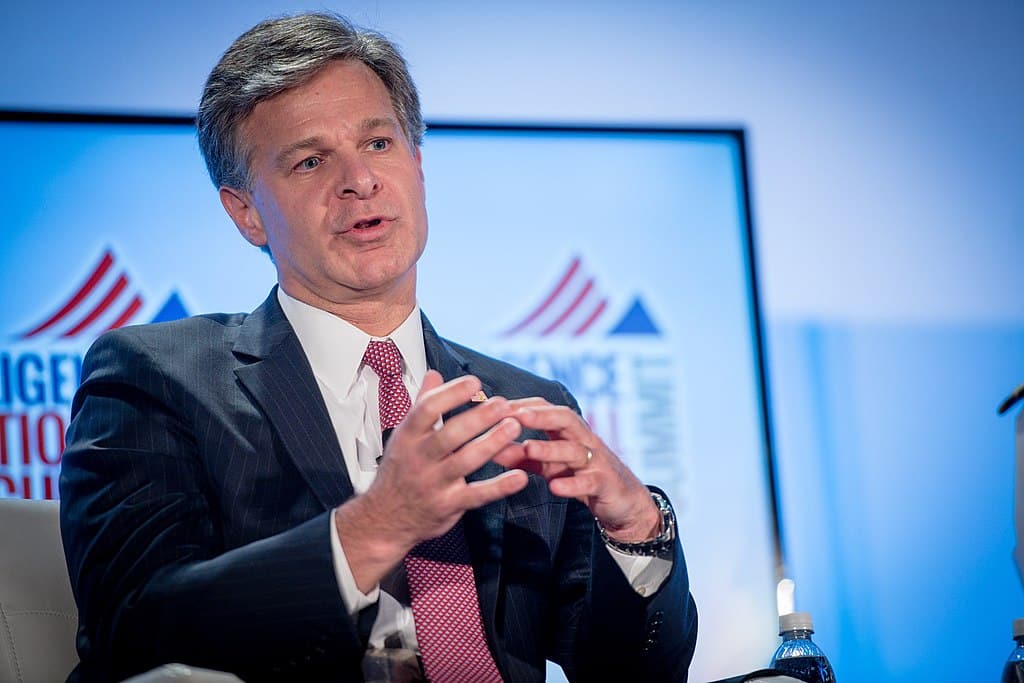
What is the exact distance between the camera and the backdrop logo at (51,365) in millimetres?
3381

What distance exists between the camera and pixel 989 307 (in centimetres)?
410

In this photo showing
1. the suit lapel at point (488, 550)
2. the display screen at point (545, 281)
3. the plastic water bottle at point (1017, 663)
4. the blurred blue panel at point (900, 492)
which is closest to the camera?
the suit lapel at point (488, 550)

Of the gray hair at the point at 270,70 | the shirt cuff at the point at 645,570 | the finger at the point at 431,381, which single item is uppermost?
the gray hair at the point at 270,70

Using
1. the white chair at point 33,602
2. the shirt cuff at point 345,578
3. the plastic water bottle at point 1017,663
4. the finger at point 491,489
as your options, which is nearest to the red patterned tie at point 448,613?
the shirt cuff at point 345,578

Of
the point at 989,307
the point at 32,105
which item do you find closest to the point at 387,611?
the point at 32,105

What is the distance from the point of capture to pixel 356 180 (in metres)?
2.19

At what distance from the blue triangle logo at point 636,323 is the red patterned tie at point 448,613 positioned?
183 centimetres

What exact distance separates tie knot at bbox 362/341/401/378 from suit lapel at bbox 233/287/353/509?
0.12 metres

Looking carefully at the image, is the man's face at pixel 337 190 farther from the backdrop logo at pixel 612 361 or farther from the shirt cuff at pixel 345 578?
the backdrop logo at pixel 612 361

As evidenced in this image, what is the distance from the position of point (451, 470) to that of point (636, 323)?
229 cm

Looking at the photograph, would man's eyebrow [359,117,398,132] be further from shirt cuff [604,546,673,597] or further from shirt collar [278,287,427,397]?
shirt cuff [604,546,673,597]

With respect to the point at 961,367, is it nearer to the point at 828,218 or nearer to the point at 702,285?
the point at 828,218

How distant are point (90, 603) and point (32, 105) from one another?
88.1 inches

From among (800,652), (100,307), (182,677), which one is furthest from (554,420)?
(100,307)
